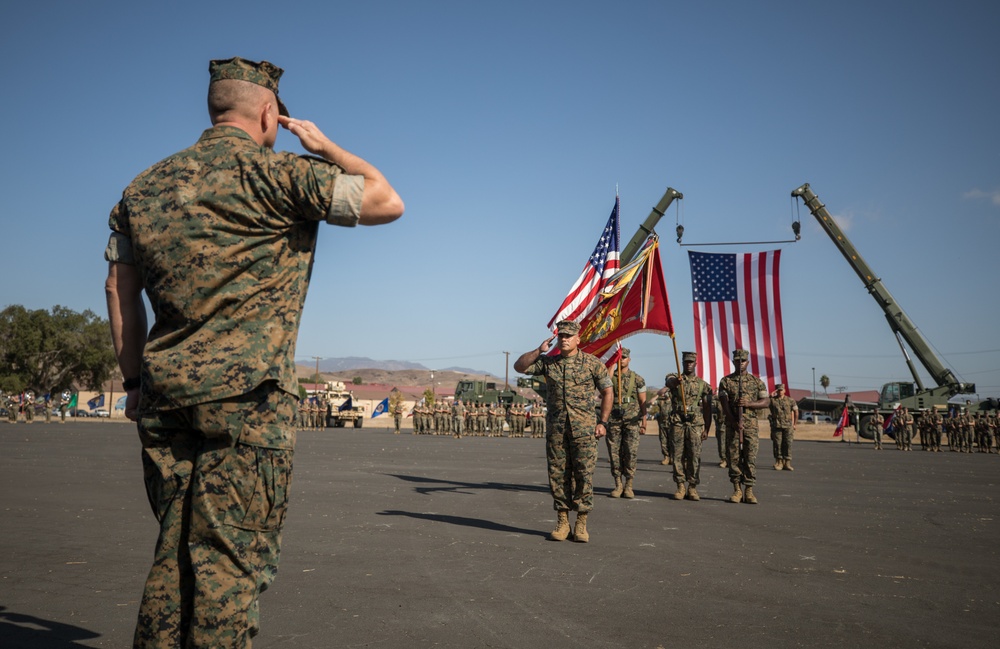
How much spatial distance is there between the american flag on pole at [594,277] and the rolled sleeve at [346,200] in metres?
8.43

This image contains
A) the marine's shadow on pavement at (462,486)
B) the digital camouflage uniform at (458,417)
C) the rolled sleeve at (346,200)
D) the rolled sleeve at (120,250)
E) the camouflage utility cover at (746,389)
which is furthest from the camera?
the digital camouflage uniform at (458,417)

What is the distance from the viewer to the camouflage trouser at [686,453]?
12.0 m

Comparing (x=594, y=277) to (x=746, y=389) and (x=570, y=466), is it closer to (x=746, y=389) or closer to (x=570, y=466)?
(x=746, y=389)

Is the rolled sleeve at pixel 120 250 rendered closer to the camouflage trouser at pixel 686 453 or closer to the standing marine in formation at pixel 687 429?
the standing marine in formation at pixel 687 429

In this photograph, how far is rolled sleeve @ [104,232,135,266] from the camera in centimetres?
262

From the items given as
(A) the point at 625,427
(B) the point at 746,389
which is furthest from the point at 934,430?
(A) the point at 625,427

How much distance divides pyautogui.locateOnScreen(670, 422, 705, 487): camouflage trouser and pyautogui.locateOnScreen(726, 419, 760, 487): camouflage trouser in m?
0.48

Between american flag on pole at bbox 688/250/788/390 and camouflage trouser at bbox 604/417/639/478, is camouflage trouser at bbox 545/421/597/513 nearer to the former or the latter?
camouflage trouser at bbox 604/417/639/478

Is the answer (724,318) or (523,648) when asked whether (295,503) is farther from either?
(724,318)

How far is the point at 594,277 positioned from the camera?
13.5 meters

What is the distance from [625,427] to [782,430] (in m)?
8.90

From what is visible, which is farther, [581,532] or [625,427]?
[625,427]

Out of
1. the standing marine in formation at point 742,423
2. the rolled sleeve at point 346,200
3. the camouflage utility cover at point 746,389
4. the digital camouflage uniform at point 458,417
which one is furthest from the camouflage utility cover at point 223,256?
the digital camouflage uniform at point 458,417

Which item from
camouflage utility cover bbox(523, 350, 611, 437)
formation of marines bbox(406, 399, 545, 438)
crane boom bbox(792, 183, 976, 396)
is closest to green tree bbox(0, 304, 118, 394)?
formation of marines bbox(406, 399, 545, 438)
